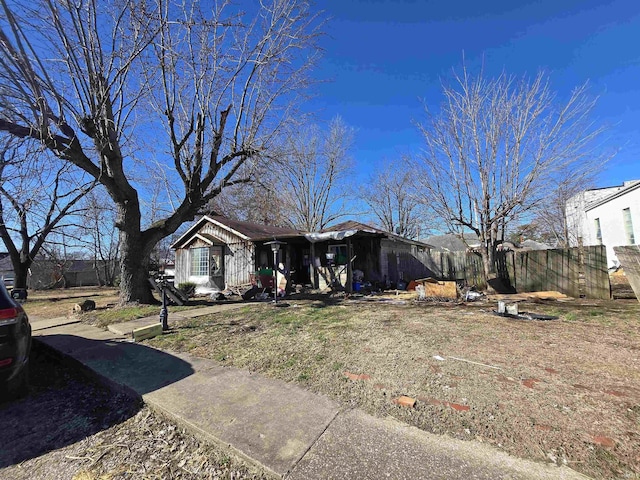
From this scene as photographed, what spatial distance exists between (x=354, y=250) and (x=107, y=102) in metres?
9.91

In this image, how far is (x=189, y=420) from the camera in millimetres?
2660

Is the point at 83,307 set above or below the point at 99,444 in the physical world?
above

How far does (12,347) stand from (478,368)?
522 cm

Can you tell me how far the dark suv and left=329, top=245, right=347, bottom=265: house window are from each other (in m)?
9.77

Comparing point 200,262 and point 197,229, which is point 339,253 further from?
point 197,229

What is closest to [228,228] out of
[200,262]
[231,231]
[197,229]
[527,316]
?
[231,231]

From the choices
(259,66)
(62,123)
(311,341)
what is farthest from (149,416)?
(259,66)

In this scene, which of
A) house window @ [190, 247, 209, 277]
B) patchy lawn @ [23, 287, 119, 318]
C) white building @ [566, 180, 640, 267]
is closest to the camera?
patchy lawn @ [23, 287, 119, 318]

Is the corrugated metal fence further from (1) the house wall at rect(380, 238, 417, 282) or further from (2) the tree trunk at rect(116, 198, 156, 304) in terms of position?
(2) the tree trunk at rect(116, 198, 156, 304)

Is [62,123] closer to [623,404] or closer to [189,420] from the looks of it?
[189,420]

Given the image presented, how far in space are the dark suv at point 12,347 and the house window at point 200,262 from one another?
11211 millimetres

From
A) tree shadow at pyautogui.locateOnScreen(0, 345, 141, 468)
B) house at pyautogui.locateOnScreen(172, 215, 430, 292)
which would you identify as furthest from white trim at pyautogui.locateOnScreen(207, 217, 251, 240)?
tree shadow at pyautogui.locateOnScreen(0, 345, 141, 468)

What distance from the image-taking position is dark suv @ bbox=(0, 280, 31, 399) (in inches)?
123

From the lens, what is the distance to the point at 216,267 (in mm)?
14461
